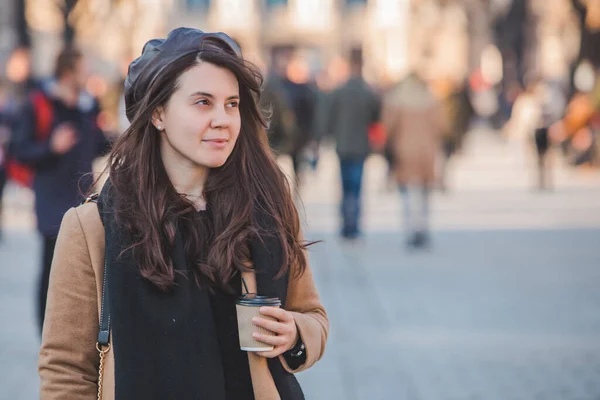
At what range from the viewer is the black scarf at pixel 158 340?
262 cm

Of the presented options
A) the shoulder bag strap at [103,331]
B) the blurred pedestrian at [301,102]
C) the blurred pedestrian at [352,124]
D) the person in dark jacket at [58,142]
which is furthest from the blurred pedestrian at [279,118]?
the shoulder bag strap at [103,331]

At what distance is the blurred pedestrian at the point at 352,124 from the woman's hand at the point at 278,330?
10059 mm

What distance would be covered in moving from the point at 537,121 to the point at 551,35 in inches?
1877

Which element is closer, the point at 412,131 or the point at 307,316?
the point at 307,316

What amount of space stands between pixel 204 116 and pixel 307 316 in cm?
54

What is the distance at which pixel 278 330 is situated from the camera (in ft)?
8.64

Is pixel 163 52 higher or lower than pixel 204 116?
higher

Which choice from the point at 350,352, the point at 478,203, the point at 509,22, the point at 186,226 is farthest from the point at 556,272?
the point at 509,22

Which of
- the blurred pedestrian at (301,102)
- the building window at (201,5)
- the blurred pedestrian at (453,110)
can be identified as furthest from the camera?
the building window at (201,5)

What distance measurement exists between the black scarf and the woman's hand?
0.41 ft

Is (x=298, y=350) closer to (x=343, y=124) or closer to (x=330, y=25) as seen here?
(x=343, y=124)

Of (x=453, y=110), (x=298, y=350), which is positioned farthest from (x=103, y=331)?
(x=453, y=110)

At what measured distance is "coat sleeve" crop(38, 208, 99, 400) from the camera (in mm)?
2719

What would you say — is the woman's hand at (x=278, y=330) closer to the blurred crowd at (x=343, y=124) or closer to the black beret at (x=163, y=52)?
the black beret at (x=163, y=52)
